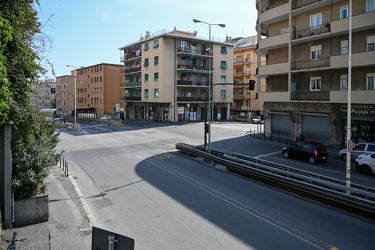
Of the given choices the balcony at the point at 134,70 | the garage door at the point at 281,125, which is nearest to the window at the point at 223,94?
the balcony at the point at 134,70

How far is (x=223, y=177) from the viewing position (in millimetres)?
Answer: 16500

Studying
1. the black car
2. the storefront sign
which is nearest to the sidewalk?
the black car

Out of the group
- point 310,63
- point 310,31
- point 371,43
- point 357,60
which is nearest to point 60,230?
point 357,60

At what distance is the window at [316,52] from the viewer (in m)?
28.9

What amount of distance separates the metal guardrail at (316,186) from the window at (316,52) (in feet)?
52.5

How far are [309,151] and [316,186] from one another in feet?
32.5

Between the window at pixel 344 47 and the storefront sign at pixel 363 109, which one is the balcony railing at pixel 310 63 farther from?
the storefront sign at pixel 363 109

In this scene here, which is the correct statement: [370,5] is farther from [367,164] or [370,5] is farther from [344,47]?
[367,164]

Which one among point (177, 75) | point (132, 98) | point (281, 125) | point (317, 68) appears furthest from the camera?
point (132, 98)

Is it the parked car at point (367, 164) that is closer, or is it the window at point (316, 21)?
the parked car at point (367, 164)

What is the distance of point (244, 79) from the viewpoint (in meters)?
68.3

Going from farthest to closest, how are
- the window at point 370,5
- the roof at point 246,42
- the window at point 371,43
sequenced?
1. the roof at point 246,42
2. the window at point 371,43
3. the window at point 370,5

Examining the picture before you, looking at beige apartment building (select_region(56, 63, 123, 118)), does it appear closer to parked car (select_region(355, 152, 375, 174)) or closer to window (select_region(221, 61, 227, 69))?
window (select_region(221, 61, 227, 69))

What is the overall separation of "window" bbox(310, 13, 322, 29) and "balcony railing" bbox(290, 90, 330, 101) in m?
6.11
